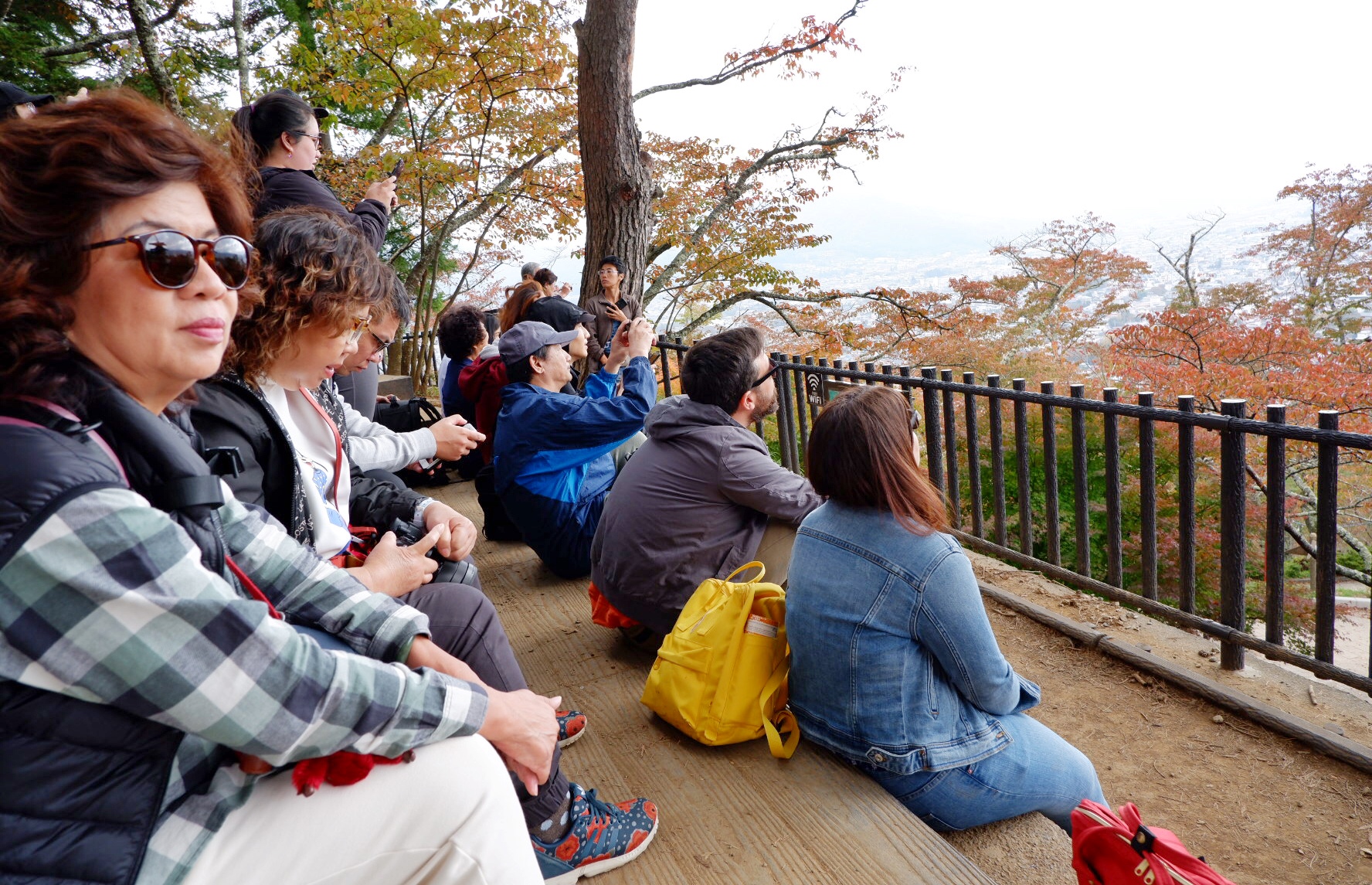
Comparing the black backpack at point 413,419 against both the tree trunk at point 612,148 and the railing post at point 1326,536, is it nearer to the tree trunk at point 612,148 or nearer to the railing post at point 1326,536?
the tree trunk at point 612,148

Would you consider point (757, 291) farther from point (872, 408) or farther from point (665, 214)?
point (872, 408)

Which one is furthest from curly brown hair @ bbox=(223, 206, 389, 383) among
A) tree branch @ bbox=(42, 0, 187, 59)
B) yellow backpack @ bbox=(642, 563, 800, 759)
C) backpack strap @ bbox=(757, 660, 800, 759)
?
tree branch @ bbox=(42, 0, 187, 59)

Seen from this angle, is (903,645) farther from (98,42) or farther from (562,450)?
(98,42)

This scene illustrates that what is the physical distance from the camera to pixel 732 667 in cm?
204

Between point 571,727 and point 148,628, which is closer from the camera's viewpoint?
point 148,628

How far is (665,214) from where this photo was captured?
10.1 m

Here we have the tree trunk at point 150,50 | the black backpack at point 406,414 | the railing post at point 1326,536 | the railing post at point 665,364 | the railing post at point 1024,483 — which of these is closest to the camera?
the railing post at point 1326,536

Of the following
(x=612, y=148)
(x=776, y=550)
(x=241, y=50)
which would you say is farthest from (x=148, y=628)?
(x=241, y=50)

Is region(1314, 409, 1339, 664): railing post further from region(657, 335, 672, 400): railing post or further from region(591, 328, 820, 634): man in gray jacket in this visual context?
region(657, 335, 672, 400): railing post

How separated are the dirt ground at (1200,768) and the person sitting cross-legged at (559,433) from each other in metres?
1.87

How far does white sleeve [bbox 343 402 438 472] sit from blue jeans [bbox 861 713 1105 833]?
1740mm

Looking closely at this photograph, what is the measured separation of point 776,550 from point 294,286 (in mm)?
1708

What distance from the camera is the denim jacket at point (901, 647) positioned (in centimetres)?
181

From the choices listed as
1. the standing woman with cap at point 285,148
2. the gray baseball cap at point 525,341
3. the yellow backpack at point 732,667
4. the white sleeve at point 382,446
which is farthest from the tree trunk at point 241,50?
the yellow backpack at point 732,667
